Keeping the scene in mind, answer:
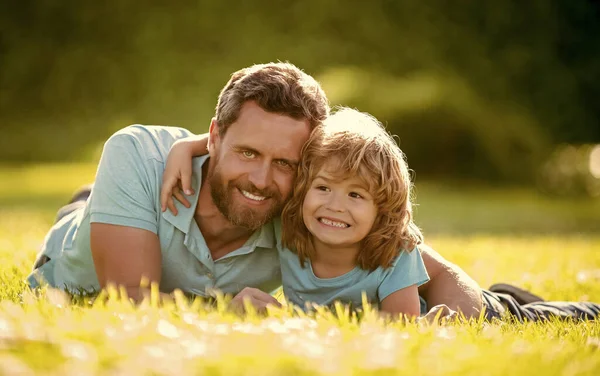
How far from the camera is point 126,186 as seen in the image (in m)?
3.81

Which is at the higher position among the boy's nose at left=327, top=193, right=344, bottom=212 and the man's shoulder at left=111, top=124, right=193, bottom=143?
the man's shoulder at left=111, top=124, right=193, bottom=143

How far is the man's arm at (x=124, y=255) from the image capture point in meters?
3.66

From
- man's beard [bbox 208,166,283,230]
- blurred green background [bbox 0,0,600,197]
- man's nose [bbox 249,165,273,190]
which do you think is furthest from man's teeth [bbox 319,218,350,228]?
blurred green background [bbox 0,0,600,197]

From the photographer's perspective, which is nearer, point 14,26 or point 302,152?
point 302,152

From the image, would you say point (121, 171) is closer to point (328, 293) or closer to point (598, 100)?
point (328, 293)

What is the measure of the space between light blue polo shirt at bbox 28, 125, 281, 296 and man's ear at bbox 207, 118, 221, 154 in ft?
0.42

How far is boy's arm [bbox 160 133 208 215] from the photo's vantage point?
3875 mm

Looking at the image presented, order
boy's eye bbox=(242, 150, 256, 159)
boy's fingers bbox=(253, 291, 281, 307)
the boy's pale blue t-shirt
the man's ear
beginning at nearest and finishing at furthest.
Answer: boy's fingers bbox=(253, 291, 281, 307) < boy's eye bbox=(242, 150, 256, 159) < the boy's pale blue t-shirt < the man's ear

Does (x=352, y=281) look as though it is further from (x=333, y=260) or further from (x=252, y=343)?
(x=252, y=343)

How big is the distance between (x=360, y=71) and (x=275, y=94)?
62.5ft

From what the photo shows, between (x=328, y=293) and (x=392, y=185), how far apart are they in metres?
0.72

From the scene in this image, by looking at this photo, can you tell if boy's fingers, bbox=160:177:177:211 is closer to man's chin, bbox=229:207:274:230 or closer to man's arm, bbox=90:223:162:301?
man's arm, bbox=90:223:162:301

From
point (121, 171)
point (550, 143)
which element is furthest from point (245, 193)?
point (550, 143)

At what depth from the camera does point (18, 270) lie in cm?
477
